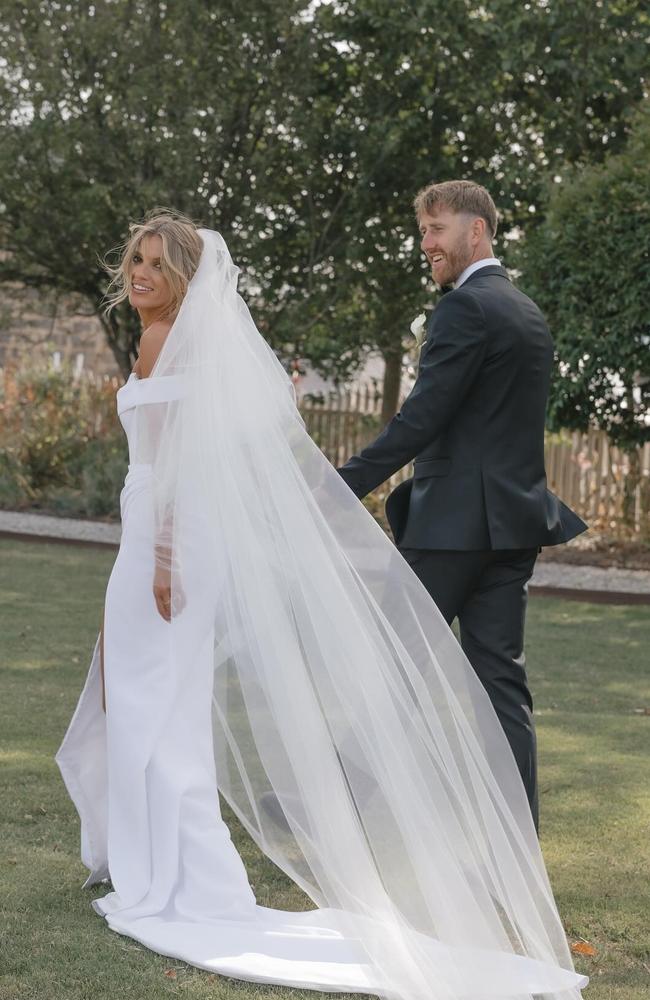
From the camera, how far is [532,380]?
4250 millimetres

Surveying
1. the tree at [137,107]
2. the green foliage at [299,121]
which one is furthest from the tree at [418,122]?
Result: the tree at [137,107]

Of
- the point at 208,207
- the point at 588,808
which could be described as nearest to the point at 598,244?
the point at 208,207

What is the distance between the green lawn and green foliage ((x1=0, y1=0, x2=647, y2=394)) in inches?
267

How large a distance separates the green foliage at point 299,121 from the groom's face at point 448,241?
9.96 metres

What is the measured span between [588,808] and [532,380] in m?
1.83

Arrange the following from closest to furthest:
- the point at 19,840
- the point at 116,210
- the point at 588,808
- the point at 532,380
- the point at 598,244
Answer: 1. the point at 532,380
2. the point at 19,840
3. the point at 588,808
4. the point at 598,244
5. the point at 116,210

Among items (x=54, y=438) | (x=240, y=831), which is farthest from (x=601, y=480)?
(x=240, y=831)

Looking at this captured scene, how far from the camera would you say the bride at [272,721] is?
11.2 feet

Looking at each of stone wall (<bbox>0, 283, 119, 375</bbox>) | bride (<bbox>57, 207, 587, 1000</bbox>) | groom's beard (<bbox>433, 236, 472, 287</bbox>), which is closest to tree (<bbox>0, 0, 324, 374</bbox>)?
stone wall (<bbox>0, 283, 119, 375</bbox>)

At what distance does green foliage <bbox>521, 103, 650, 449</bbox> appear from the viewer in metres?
11.8

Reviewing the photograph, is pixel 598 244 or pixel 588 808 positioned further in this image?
pixel 598 244

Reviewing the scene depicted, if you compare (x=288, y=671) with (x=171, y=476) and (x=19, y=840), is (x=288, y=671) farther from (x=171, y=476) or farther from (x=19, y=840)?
(x=19, y=840)

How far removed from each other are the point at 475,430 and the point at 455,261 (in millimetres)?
568

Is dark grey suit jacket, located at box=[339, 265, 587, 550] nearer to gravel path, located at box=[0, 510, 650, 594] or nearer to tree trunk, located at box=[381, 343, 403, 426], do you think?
gravel path, located at box=[0, 510, 650, 594]
